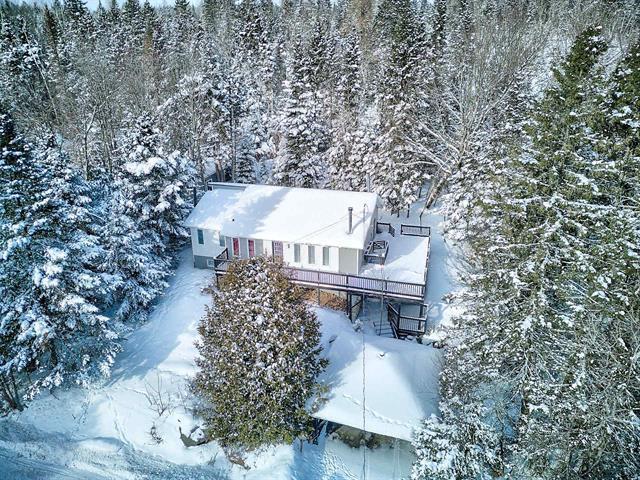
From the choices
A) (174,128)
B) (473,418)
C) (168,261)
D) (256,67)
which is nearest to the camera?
(473,418)

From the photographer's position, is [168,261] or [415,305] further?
[168,261]

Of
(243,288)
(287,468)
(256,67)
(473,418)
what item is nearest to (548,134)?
(473,418)

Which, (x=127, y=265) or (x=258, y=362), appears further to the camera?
(x=127, y=265)

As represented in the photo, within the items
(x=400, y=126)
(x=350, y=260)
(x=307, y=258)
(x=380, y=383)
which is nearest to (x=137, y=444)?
(x=380, y=383)

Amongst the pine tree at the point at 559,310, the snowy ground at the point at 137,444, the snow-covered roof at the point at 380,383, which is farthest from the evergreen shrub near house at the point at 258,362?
the pine tree at the point at 559,310

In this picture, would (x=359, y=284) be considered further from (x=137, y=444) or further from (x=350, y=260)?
(x=137, y=444)

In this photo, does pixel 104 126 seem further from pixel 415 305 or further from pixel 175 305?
pixel 415 305

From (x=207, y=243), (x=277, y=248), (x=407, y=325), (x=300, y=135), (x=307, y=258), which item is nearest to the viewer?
(x=407, y=325)

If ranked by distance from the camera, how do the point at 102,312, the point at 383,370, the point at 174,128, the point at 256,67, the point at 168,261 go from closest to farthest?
the point at 383,370 < the point at 102,312 < the point at 168,261 < the point at 174,128 < the point at 256,67

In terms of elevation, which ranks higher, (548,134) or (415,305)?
(548,134)
